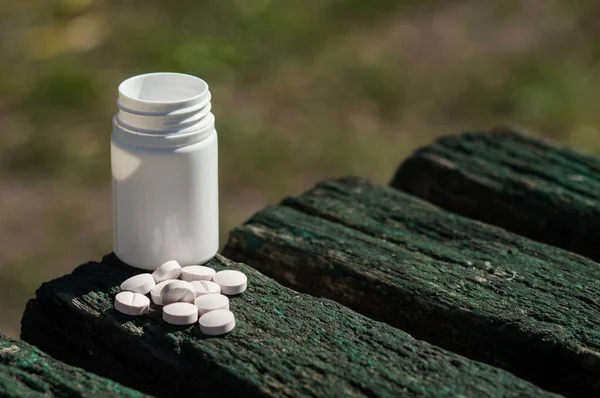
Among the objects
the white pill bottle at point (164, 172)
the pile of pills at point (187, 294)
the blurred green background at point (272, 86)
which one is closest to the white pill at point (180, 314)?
the pile of pills at point (187, 294)

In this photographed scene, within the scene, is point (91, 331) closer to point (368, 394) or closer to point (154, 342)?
point (154, 342)

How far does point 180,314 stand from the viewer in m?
1.61

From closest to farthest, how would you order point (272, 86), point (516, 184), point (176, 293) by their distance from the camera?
point (176, 293), point (516, 184), point (272, 86)

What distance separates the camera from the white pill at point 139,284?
5.63 feet

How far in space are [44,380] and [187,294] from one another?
330 millimetres

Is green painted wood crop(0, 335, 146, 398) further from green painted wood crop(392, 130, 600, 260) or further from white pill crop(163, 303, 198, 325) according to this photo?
green painted wood crop(392, 130, 600, 260)

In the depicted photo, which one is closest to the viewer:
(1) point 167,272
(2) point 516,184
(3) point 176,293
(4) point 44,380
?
(4) point 44,380

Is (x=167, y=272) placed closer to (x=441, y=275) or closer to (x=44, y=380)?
(x=44, y=380)

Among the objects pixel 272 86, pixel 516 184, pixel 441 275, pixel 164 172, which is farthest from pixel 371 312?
pixel 272 86

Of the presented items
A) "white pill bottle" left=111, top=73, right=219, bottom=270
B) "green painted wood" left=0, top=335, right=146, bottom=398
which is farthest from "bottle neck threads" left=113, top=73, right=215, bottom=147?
"green painted wood" left=0, top=335, right=146, bottom=398

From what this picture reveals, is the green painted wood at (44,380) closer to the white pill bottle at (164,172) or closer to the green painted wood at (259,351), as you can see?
the green painted wood at (259,351)

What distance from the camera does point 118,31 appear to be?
5211mm

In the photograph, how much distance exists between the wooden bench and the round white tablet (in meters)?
0.05

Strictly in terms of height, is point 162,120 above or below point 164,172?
above
